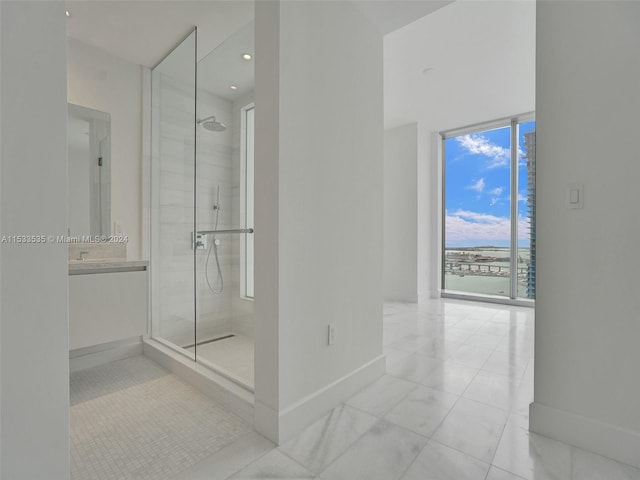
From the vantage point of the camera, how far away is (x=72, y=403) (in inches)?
74.6

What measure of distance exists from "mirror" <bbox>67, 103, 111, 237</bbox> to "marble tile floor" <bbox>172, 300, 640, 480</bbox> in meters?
2.08

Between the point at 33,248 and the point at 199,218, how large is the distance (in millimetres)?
1964

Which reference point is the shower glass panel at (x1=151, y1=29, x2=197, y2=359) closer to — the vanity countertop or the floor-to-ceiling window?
the vanity countertop

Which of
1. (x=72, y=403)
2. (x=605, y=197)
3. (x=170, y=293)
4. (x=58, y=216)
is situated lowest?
(x=72, y=403)

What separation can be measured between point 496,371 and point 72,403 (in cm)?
280

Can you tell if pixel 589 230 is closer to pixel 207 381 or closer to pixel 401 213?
pixel 207 381

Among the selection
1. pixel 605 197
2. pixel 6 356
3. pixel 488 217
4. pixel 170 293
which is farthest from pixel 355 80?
pixel 488 217

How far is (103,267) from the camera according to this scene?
2.11 metres

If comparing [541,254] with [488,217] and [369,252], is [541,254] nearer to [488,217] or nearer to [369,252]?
[369,252]

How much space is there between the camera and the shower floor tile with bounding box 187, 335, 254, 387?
1.98 meters

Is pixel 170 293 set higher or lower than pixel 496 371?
higher

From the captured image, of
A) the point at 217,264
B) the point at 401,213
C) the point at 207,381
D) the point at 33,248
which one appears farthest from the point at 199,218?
the point at 401,213

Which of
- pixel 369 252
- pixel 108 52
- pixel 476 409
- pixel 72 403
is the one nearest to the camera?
pixel 476 409

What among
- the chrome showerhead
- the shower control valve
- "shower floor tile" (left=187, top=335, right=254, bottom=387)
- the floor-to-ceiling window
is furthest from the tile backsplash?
the floor-to-ceiling window
